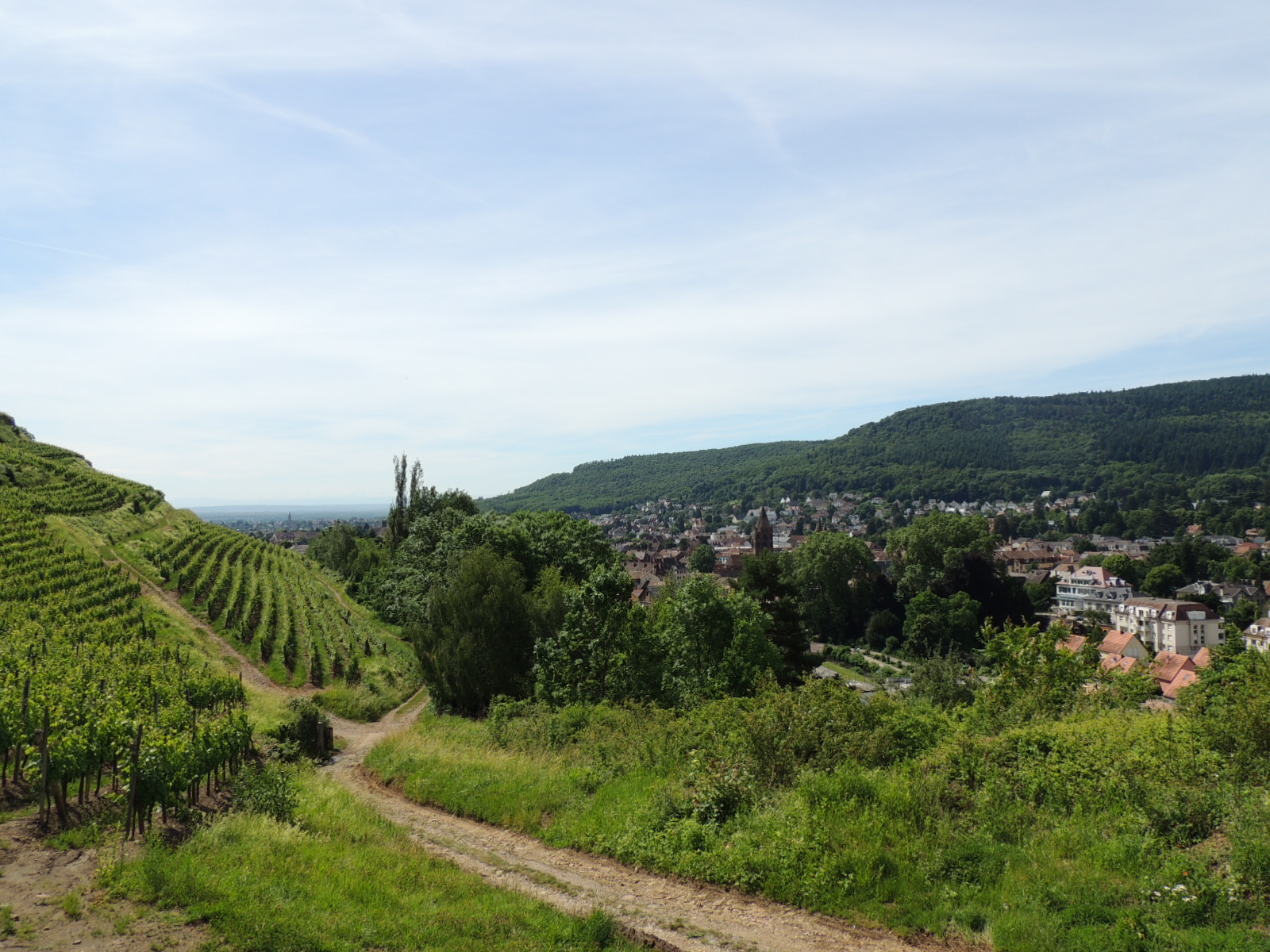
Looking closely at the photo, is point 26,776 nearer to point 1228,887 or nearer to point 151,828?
point 151,828

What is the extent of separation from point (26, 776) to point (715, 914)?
397 inches

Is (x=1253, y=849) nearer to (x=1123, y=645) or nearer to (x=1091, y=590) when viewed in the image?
(x=1123, y=645)

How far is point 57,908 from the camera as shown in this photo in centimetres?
748

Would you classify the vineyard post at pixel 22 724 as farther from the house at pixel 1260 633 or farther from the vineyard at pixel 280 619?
the house at pixel 1260 633

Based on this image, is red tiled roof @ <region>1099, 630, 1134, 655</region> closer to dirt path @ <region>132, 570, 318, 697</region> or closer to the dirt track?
dirt path @ <region>132, 570, 318, 697</region>

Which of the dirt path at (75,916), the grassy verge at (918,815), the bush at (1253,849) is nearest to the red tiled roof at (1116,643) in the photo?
the grassy verge at (918,815)

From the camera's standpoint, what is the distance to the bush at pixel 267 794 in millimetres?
11422

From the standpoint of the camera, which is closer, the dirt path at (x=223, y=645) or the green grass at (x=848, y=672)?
the dirt path at (x=223, y=645)

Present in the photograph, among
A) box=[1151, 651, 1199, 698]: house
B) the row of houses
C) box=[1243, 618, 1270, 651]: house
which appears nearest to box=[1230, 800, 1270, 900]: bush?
the row of houses

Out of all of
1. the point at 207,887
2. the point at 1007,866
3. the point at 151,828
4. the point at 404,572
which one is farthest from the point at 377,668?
the point at 1007,866

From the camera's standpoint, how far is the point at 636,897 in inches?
368

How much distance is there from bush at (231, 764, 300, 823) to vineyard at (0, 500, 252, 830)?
1.87ft

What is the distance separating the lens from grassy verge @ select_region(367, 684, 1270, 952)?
7.39 meters

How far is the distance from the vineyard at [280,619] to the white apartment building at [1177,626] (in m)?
68.7
